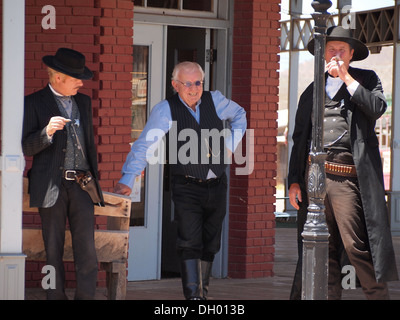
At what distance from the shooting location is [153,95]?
367 inches

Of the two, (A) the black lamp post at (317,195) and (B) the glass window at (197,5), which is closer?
(A) the black lamp post at (317,195)

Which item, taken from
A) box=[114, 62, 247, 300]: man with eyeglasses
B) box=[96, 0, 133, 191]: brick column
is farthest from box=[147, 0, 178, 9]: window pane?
box=[114, 62, 247, 300]: man with eyeglasses

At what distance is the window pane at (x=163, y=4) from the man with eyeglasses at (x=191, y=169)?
201 cm

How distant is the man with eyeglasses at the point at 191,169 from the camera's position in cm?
731

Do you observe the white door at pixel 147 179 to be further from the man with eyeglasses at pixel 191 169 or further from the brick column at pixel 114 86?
the man with eyeglasses at pixel 191 169

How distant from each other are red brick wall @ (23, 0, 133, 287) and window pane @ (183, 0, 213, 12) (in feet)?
2.90

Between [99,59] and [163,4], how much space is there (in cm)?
109

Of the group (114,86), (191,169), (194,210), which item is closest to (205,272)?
(194,210)

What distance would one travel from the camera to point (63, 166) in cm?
700

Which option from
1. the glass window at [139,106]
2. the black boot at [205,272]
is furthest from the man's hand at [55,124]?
the glass window at [139,106]

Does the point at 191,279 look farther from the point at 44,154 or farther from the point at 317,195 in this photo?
the point at 44,154

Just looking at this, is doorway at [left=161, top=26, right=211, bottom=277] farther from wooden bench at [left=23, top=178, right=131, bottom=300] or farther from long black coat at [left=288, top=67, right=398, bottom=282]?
long black coat at [left=288, top=67, right=398, bottom=282]
